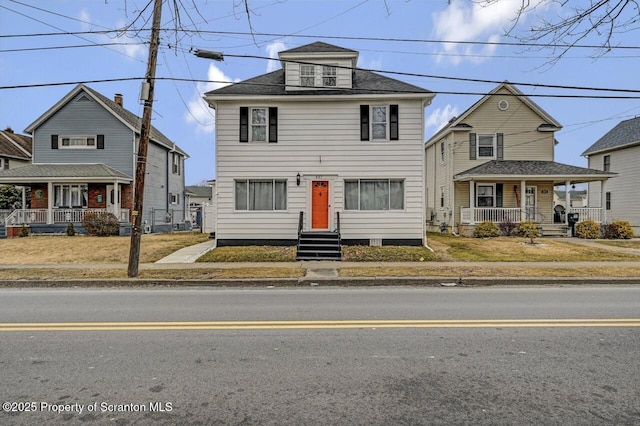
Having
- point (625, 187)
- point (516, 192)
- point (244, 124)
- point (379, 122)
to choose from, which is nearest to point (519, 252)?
point (379, 122)

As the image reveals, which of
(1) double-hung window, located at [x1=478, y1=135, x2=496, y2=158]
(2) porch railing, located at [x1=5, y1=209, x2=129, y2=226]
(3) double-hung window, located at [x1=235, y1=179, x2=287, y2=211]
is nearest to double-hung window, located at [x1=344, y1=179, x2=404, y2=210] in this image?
(3) double-hung window, located at [x1=235, y1=179, x2=287, y2=211]

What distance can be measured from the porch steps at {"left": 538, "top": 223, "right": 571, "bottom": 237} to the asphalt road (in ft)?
52.2

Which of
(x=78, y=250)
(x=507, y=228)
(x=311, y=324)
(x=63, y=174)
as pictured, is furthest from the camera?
(x=63, y=174)

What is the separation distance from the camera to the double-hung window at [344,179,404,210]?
1700cm

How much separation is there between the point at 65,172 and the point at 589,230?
2952cm

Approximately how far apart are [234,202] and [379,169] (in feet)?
20.7

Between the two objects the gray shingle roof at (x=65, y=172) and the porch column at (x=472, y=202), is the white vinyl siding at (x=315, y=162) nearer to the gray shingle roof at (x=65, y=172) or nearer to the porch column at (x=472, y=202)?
the porch column at (x=472, y=202)

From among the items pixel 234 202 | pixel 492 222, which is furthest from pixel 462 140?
pixel 234 202

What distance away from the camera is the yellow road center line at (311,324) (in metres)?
5.86

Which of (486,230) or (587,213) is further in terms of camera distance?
(587,213)

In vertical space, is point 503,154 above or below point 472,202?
above

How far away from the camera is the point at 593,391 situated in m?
3.72

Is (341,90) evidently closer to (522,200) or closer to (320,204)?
(320,204)

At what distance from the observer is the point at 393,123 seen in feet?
55.2
